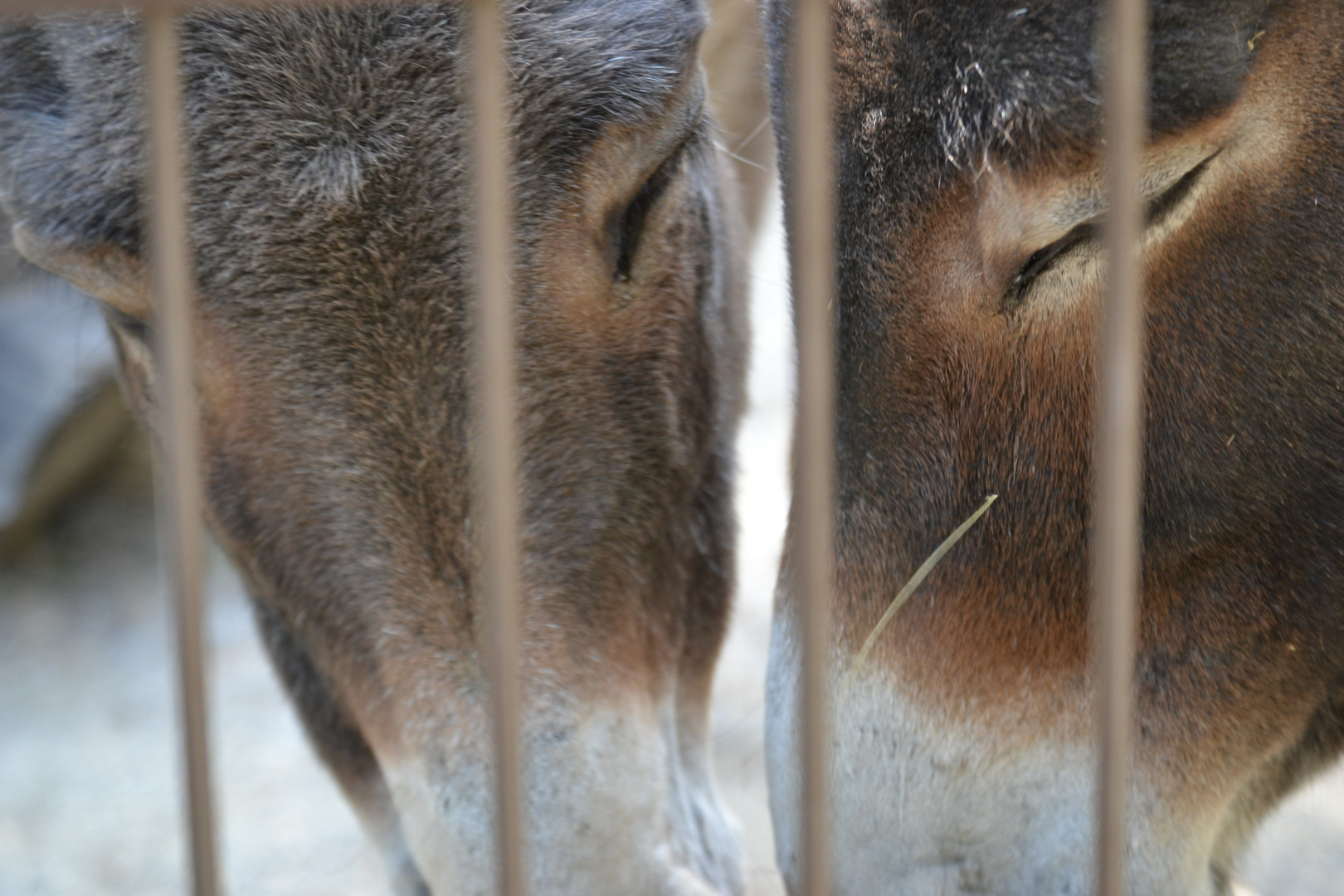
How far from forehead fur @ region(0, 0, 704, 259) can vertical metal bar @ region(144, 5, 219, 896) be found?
733 mm

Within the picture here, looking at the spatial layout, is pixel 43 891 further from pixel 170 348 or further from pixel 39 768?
pixel 170 348

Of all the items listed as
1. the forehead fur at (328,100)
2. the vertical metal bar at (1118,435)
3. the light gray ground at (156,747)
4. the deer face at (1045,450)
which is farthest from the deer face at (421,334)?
the vertical metal bar at (1118,435)

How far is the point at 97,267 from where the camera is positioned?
6.27 feet

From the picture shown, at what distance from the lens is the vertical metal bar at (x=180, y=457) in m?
1.04

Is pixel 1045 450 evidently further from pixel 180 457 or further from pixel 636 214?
pixel 180 457

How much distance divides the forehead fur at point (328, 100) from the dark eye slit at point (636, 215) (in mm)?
160

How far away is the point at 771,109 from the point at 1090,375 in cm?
65

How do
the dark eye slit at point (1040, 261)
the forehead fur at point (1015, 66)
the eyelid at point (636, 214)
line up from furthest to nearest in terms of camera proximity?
the eyelid at point (636, 214) → the dark eye slit at point (1040, 261) → the forehead fur at point (1015, 66)

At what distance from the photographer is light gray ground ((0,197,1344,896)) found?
11.7 feet

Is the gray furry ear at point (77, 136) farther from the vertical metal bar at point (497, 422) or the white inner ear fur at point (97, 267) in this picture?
the vertical metal bar at point (497, 422)

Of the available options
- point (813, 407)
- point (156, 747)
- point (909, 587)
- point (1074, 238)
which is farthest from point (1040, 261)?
point (156, 747)

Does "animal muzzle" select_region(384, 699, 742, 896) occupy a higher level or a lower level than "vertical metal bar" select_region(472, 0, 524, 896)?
lower

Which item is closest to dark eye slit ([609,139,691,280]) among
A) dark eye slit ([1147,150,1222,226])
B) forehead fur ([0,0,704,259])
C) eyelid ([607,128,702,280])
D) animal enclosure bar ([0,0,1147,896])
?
eyelid ([607,128,702,280])

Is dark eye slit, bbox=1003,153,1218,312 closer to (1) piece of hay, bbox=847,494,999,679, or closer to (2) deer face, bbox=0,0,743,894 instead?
(1) piece of hay, bbox=847,494,999,679
